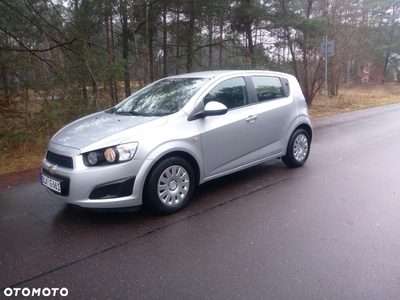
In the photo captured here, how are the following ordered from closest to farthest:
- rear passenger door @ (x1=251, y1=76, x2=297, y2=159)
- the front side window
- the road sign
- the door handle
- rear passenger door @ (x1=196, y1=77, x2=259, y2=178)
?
rear passenger door @ (x1=196, y1=77, x2=259, y2=178) → the front side window → the door handle → rear passenger door @ (x1=251, y1=76, x2=297, y2=159) → the road sign

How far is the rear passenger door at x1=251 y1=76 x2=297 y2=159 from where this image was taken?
5.47 m

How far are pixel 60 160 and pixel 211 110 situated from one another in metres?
1.93

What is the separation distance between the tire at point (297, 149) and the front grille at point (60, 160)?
3670 millimetres

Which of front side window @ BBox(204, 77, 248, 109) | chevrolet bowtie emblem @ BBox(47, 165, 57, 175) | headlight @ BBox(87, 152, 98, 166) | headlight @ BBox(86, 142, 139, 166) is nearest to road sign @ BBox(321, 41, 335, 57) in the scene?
front side window @ BBox(204, 77, 248, 109)

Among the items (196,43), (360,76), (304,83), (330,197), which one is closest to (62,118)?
(330,197)

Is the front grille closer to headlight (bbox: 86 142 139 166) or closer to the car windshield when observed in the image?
headlight (bbox: 86 142 139 166)

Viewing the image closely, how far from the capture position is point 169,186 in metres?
4.25

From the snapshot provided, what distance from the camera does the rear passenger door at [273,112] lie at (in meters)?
5.47

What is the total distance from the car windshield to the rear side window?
1.00 m

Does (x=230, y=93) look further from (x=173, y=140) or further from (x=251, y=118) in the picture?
(x=173, y=140)

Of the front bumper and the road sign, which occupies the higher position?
the road sign

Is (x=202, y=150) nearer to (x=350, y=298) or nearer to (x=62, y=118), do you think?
(x=350, y=298)

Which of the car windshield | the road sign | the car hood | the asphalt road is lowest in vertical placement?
the asphalt road

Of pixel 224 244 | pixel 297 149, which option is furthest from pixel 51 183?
pixel 297 149
